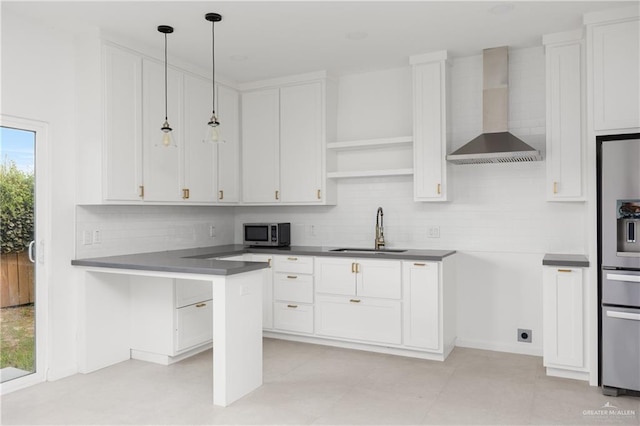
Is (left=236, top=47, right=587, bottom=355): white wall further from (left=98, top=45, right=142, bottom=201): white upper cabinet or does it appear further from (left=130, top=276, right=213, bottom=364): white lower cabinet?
(left=98, top=45, right=142, bottom=201): white upper cabinet

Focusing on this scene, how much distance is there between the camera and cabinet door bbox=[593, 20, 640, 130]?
3426mm

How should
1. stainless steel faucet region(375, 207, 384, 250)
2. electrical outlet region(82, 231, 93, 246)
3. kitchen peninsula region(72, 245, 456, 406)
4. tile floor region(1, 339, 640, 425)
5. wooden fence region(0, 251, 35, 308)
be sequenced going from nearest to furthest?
tile floor region(1, 339, 640, 425) → kitchen peninsula region(72, 245, 456, 406) → wooden fence region(0, 251, 35, 308) → electrical outlet region(82, 231, 93, 246) → stainless steel faucet region(375, 207, 384, 250)

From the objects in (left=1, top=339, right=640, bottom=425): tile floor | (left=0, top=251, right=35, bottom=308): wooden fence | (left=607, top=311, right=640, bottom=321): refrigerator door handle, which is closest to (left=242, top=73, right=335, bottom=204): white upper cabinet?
(left=1, top=339, right=640, bottom=425): tile floor

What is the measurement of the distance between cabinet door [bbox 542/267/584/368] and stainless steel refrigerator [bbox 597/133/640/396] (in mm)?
227

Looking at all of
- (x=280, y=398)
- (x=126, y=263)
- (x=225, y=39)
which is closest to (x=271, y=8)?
(x=225, y=39)

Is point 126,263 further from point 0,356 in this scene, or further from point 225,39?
point 225,39

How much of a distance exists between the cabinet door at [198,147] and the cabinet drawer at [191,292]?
0.91m

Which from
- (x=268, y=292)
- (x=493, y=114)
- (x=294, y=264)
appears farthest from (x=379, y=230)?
(x=493, y=114)

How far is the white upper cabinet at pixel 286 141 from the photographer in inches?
198

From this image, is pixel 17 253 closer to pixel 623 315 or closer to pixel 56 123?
pixel 56 123

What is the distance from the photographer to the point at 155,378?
12.3 feet

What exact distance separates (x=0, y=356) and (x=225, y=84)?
3.22 m

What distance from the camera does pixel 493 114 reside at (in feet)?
14.3

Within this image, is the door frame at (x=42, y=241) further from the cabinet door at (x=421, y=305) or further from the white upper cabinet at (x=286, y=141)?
the cabinet door at (x=421, y=305)
